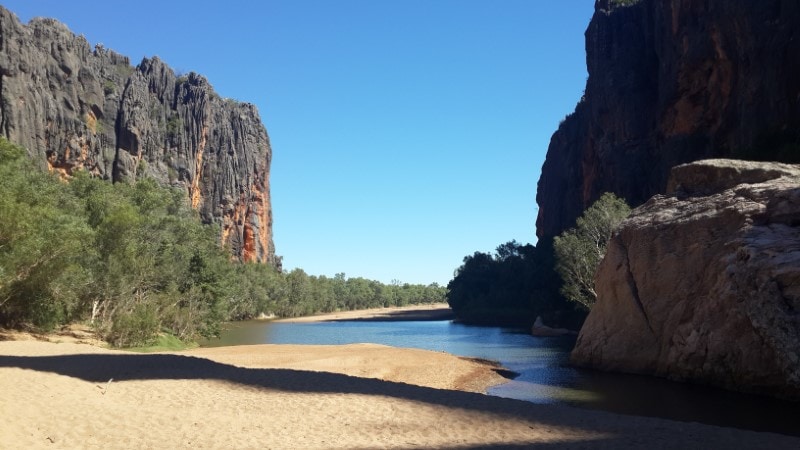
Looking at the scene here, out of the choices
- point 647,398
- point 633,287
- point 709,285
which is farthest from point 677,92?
point 647,398

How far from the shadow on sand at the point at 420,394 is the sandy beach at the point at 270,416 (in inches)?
1.4

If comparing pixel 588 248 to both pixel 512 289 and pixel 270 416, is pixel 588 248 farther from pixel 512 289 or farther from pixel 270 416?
pixel 512 289

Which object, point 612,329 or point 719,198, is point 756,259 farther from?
point 612,329

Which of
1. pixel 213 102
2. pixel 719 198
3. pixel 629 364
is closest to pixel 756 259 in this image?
pixel 719 198

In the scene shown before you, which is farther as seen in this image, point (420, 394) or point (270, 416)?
point (420, 394)

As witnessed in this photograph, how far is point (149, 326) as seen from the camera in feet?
108

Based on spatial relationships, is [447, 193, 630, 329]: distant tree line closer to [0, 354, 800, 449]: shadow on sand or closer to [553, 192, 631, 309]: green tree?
[553, 192, 631, 309]: green tree

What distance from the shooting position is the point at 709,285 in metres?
22.3

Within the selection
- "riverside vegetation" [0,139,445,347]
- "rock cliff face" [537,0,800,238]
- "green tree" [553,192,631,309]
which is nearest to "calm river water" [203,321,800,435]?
"rock cliff face" [537,0,800,238]

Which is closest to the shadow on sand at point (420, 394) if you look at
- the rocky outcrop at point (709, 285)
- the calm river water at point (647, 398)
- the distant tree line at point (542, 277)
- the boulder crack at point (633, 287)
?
the calm river water at point (647, 398)

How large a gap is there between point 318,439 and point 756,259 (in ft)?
56.5

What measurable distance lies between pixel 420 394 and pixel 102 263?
92.3 feet

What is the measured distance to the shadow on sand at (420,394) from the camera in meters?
11.6

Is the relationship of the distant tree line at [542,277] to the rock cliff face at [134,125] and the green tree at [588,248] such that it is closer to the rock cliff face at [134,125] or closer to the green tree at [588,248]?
the green tree at [588,248]
